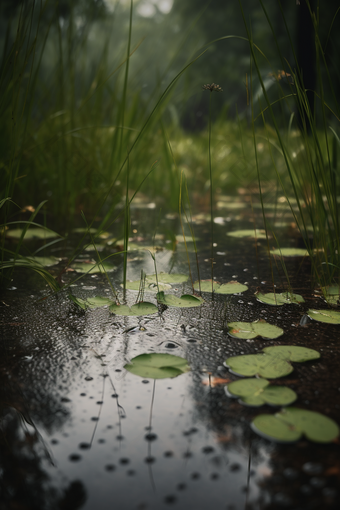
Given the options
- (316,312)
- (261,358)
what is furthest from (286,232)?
(261,358)

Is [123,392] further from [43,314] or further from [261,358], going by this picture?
[43,314]

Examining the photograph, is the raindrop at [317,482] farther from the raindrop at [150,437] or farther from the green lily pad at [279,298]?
the green lily pad at [279,298]

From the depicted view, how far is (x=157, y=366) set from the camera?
2.49ft

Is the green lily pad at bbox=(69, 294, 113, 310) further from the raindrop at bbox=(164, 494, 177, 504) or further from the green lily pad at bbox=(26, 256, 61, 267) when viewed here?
the raindrop at bbox=(164, 494, 177, 504)

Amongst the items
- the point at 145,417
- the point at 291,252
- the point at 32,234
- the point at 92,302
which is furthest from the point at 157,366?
the point at 32,234

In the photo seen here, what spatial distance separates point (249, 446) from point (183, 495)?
0.12 meters

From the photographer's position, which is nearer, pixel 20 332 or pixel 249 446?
pixel 249 446

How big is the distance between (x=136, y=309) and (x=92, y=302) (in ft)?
0.40

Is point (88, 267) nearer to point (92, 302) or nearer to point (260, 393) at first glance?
point (92, 302)

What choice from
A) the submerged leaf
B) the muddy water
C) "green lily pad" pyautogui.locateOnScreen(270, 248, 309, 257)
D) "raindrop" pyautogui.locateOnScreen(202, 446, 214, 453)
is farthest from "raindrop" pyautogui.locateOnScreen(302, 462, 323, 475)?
"green lily pad" pyautogui.locateOnScreen(270, 248, 309, 257)

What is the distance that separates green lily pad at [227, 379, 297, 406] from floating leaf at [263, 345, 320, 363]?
4.0 inches

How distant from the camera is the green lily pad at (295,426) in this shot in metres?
0.58

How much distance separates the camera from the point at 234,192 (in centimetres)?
356

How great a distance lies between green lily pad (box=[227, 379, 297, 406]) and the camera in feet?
2.17
